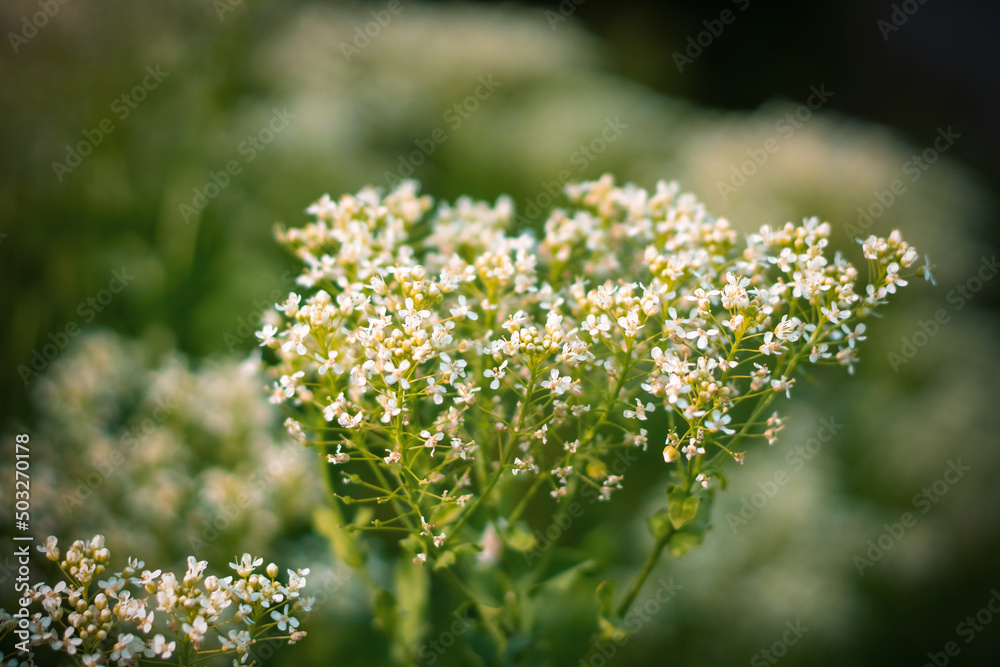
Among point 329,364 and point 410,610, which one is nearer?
point 329,364

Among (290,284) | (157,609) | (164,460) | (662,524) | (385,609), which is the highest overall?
(290,284)

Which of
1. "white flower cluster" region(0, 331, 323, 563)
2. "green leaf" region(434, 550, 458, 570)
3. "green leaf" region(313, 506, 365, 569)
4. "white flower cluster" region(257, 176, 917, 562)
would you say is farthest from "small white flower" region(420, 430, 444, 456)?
"white flower cluster" region(0, 331, 323, 563)

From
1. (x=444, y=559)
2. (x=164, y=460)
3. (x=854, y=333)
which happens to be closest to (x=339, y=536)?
(x=444, y=559)

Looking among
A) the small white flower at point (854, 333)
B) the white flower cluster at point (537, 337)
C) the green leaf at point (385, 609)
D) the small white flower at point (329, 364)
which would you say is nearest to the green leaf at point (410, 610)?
the green leaf at point (385, 609)

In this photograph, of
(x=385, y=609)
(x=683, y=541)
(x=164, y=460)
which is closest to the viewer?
(x=683, y=541)

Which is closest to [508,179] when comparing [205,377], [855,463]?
[205,377]

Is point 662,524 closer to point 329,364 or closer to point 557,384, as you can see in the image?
point 557,384

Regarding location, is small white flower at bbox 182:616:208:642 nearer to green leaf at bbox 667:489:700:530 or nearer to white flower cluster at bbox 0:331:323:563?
white flower cluster at bbox 0:331:323:563
